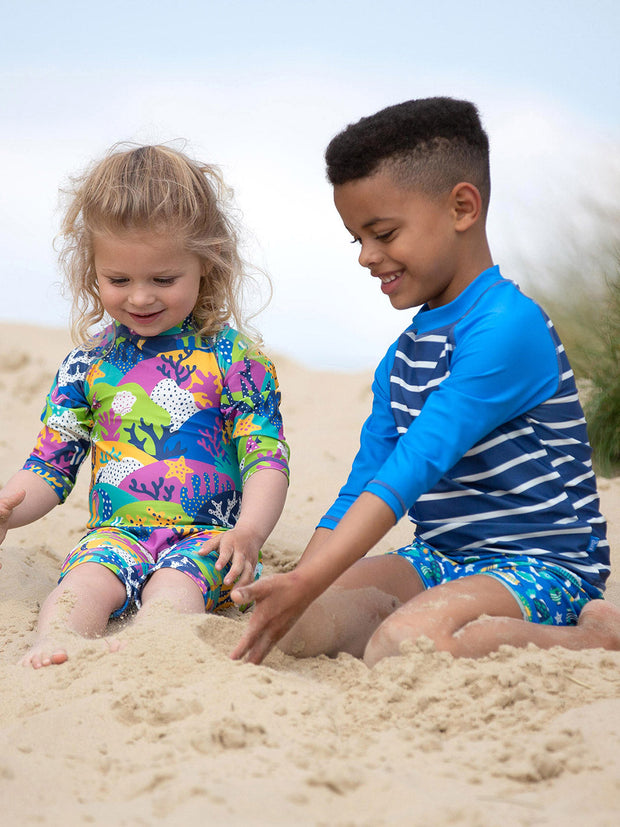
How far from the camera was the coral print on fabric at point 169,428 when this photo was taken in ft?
8.55

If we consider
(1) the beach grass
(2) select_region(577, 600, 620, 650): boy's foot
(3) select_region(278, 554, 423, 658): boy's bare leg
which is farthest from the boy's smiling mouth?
(1) the beach grass

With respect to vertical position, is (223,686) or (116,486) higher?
(116,486)

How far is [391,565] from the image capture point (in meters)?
2.26

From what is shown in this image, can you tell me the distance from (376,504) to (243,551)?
1.70ft

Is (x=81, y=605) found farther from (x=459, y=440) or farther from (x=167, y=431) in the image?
(x=459, y=440)

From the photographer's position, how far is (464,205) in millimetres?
2223

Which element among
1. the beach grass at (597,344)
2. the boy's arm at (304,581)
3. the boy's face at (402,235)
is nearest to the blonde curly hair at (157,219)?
the boy's face at (402,235)

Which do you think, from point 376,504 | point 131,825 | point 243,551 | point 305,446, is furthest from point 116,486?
point 305,446

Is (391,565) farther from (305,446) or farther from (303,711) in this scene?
(305,446)

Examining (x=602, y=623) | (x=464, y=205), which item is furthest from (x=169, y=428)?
(x=602, y=623)

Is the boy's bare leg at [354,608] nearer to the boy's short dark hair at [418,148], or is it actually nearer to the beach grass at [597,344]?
the boy's short dark hair at [418,148]

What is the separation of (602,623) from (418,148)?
1.20 metres

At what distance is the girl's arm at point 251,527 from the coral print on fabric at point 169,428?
0.19 ft

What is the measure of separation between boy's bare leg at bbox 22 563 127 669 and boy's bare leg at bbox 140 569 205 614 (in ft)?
0.30
